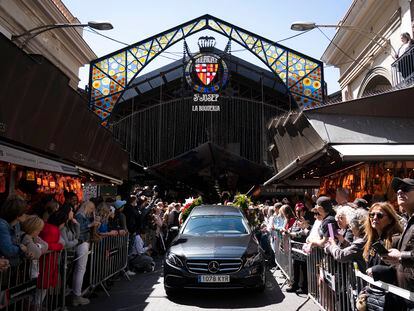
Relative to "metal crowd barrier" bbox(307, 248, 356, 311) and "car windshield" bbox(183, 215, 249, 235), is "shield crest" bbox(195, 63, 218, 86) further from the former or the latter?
"metal crowd barrier" bbox(307, 248, 356, 311)

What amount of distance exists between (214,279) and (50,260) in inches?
114

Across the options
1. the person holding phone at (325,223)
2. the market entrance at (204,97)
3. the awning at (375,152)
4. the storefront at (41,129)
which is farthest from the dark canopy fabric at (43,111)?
the market entrance at (204,97)

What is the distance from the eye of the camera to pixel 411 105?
30.6ft

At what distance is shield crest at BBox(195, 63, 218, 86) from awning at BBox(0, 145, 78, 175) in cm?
1271

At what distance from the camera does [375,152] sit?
8.17 m

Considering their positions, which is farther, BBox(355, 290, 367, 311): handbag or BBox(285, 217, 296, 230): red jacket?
BBox(285, 217, 296, 230): red jacket

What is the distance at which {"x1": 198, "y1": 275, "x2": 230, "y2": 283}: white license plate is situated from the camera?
7363mm

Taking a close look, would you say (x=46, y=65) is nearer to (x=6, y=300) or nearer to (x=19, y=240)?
(x=19, y=240)

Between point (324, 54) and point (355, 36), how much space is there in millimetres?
3869

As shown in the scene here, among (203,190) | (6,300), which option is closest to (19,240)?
(6,300)

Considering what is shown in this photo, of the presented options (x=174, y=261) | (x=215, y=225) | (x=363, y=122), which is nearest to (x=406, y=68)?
(x=363, y=122)

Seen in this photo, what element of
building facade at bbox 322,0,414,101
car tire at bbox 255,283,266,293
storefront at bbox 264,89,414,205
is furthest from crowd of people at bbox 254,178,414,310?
building facade at bbox 322,0,414,101

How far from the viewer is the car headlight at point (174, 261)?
762 centimetres

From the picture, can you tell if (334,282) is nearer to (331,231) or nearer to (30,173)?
(331,231)
